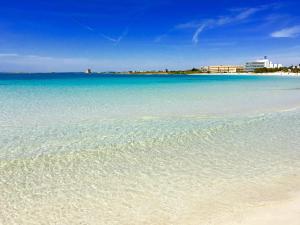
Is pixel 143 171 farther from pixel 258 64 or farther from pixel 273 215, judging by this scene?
pixel 258 64

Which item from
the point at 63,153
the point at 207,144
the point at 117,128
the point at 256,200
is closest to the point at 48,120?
the point at 117,128

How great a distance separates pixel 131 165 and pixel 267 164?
8.70ft

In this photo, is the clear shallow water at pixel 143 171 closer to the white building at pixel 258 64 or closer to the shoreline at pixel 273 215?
the shoreline at pixel 273 215

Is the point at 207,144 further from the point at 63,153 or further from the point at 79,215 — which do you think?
the point at 79,215

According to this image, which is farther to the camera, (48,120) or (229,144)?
(48,120)

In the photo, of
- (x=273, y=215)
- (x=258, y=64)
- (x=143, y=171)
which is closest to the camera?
(x=273, y=215)

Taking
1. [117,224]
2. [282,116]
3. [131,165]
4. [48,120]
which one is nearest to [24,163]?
[131,165]

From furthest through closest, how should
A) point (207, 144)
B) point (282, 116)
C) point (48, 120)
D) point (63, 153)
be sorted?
point (282, 116), point (48, 120), point (207, 144), point (63, 153)

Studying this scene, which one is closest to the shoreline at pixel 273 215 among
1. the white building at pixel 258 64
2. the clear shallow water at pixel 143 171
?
the clear shallow water at pixel 143 171

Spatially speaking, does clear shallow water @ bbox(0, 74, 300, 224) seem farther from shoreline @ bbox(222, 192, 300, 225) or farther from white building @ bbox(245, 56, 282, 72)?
white building @ bbox(245, 56, 282, 72)

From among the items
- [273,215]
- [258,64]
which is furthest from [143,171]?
[258,64]

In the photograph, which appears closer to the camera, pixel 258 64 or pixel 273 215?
pixel 273 215

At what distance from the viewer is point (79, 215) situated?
171 inches

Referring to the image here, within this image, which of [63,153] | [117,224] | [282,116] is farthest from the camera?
[282,116]
